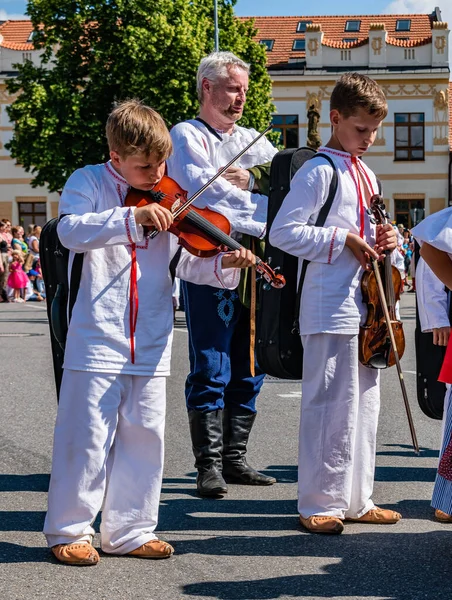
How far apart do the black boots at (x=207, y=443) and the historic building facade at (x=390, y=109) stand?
45.8 m

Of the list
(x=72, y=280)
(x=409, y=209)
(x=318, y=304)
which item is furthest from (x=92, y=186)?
(x=409, y=209)

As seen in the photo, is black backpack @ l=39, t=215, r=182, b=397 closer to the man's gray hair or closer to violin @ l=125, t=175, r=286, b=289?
violin @ l=125, t=175, r=286, b=289

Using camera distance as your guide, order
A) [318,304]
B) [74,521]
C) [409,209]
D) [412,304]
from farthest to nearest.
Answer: [409,209], [412,304], [318,304], [74,521]

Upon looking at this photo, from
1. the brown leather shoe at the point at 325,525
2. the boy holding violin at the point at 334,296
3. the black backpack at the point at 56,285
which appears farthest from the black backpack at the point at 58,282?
the brown leather shoe at the point at 325,525

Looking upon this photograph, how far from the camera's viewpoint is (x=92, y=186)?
4.59 m

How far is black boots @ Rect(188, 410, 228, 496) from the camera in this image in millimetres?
5941

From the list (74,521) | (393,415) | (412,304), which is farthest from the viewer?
(412,304)

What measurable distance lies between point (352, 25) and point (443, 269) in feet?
175

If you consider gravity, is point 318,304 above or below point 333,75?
below

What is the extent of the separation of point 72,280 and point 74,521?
2.96 feet

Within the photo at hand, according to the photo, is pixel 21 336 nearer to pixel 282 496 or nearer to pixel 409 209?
pixel 282 496

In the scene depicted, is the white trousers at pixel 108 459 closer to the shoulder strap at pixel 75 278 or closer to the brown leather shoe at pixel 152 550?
the brown leather shoe at pixel 152 550

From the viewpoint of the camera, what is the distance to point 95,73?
37.2m

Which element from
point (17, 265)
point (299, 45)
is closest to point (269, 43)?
point (299, 45)
